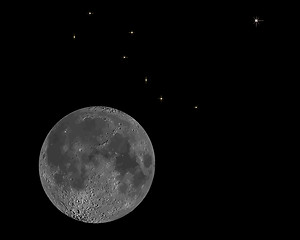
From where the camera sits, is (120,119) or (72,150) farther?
(120,119)

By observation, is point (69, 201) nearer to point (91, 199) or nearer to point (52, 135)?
point (91, 199)

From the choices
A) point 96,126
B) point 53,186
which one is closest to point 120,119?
point 96,126

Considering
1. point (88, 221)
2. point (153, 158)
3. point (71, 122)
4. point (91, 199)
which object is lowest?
point (88, 221)

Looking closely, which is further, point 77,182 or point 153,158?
point 153,158

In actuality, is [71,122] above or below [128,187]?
above

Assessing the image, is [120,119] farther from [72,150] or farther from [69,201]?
[69,201]

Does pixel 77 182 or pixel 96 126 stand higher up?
pixel 96 126

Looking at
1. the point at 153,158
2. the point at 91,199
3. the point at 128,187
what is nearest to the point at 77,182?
the point at 91,199

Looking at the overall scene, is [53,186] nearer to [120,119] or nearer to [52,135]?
[52,135]
